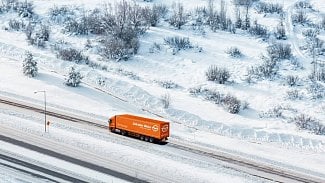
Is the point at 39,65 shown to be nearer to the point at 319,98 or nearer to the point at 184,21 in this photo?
the point at 184,21

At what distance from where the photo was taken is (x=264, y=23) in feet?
261

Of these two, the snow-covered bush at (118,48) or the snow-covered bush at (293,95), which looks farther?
the snow-covered bush at (118,48)

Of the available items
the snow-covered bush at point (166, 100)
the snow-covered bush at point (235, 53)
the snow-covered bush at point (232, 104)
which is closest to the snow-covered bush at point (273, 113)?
the snow-covered bush at point (232, 104)

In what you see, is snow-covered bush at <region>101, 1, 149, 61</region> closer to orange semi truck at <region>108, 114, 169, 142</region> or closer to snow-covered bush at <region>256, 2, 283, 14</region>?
snow-covered bush at <region>256, 2, 283, 14</region>

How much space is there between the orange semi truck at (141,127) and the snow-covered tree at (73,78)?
13507mm

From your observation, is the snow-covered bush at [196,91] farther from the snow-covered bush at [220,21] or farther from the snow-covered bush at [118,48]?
the snow-covered bush at [220,21]

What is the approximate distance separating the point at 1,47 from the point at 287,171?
4639 cm

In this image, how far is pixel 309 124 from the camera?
54.7m

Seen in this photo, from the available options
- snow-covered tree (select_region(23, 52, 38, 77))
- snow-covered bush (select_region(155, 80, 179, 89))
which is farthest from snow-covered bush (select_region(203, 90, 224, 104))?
snow-covered tree (select_region(23, 52, 38, 77))

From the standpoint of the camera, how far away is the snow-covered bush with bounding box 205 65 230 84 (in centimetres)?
6425

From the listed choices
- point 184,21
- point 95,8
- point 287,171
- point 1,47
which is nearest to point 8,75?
point 1,47

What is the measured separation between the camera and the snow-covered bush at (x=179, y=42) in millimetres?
73062

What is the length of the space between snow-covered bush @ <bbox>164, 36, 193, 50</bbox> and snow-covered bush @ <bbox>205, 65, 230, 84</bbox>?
891 cm

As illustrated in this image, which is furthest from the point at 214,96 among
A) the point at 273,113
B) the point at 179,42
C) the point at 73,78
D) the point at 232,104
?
the point at 73,78
